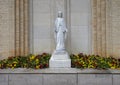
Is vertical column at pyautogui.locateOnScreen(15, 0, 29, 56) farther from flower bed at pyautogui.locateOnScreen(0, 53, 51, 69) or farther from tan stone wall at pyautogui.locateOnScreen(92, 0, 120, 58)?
tan stone wall at pyautogui.locateOnScreen(92, 0, 120, 58)

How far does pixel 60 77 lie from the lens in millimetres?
11969

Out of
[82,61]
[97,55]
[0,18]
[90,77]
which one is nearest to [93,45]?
[97,55]

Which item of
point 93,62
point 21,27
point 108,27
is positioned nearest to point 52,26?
point 21,27

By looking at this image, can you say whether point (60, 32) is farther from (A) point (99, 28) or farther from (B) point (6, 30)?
(B) point (6, 30)

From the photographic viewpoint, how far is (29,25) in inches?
575

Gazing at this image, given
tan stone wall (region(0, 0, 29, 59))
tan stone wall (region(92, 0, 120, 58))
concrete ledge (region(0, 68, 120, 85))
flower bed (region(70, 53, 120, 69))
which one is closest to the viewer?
concrete ledge (region(0, 68, 120, 85))

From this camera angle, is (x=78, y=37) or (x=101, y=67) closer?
(x=101, y=67)

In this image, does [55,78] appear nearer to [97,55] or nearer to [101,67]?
[101,67]

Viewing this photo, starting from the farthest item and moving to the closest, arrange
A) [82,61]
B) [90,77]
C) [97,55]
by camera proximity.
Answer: [97,55], [82,61], [90,77]

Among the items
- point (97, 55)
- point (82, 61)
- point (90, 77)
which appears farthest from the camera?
point (97, 55)

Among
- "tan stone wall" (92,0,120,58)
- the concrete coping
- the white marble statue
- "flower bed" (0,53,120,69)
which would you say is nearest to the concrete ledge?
the concrete coping

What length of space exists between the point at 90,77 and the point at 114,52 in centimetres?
292

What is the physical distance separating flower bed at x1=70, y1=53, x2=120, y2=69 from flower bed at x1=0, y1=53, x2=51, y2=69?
1147 millimetres

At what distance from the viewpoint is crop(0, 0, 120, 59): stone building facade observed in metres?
14.2
